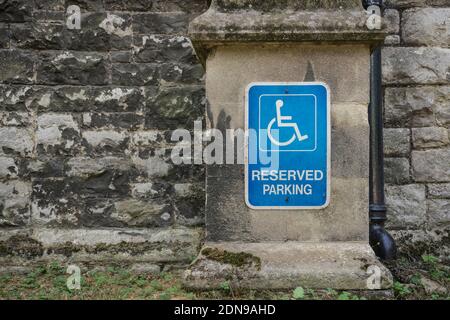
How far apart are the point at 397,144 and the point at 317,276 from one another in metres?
1.86

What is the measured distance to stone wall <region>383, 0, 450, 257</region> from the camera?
4.09 meters

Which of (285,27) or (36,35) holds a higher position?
(36,35)

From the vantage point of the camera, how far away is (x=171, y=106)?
402cm

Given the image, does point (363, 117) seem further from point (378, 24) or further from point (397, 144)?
point (397, 144)

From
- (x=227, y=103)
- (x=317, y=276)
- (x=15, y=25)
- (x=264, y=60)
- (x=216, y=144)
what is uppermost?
(x=15, y=25)

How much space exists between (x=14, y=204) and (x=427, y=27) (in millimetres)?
3722

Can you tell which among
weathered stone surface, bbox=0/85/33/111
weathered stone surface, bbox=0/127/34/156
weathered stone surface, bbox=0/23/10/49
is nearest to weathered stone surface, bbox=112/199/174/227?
weathered stone surface, bbox=0/127/34/156

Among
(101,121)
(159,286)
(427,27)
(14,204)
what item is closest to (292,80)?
(159,286)

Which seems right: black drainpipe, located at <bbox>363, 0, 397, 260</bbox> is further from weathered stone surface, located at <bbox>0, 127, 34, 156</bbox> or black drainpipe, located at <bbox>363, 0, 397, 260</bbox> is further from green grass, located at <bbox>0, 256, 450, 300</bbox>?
weathered stone surface, located at <bbox>0, 127, 34, 156</bbox>

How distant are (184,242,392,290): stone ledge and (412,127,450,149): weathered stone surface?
5.49 feet

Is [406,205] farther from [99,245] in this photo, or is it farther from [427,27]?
[99,245]

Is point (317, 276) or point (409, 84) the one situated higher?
point (409, 84)

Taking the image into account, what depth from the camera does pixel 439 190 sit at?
4090 millimetres

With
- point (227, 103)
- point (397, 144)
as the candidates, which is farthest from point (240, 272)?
point (397, 144)
